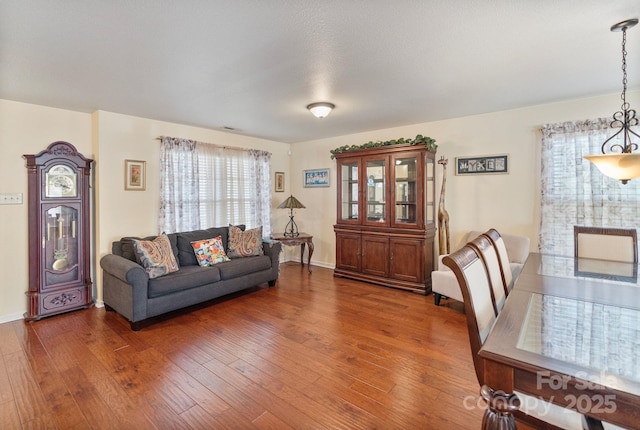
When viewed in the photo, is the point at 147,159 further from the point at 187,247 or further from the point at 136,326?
the point at 136,326

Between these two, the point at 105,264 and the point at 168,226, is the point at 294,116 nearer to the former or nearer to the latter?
the point at 168,226

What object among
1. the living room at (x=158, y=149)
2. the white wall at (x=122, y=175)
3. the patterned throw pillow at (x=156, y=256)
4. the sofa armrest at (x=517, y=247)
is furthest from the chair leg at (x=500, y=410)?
the white wall at (x=122, y=175)

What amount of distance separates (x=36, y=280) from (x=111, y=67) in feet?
8.45

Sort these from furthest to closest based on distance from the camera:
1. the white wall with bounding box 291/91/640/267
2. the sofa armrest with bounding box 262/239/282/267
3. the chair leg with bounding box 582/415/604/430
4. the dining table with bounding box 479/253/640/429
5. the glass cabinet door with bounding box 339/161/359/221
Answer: the glass cabinet door with bounding box 339/161/359/221 → the sofa armrest with bounding box 262/239/282/267 → the white wall with bounding box 291/91/640/267 → the chair leg with bounding box 582/415/604/430 → the dining table with bounding box 479/253/640/429

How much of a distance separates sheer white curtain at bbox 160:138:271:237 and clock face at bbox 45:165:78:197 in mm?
985

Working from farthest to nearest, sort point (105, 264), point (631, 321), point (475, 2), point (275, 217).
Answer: point (275, 217) < point (105, 264) < point (475, 2) < point (631, 321)

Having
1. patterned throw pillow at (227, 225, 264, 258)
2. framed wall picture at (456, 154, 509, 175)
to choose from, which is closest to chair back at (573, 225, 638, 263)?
framed wall picture at (456, 154, 509, 175)

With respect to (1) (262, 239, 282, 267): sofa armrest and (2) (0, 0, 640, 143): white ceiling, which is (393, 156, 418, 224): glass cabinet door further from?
(1) (262, 239, 282, 267): sofa armrest

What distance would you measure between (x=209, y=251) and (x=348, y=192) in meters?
2.32

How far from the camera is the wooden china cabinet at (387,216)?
4246mm

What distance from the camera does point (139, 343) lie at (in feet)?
9.34

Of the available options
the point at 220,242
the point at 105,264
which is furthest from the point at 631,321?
the point at 105,264

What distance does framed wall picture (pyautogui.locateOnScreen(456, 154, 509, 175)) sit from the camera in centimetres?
394

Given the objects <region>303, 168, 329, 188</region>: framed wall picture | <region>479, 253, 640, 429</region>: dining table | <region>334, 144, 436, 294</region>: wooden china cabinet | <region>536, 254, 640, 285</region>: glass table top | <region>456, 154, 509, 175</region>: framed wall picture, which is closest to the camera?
<region>479, 253, 640, 429</region>: dining table
